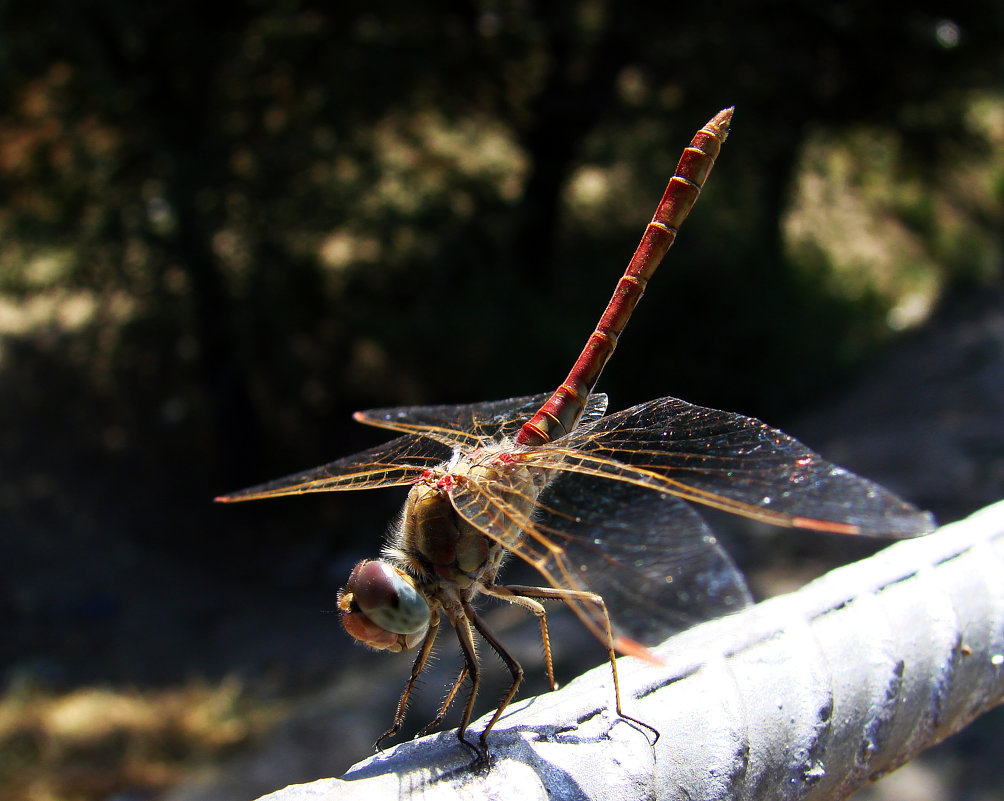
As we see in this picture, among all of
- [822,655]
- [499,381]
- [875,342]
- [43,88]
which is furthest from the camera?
[875,342]

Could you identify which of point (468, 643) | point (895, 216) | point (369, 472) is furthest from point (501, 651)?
point (895, 216)

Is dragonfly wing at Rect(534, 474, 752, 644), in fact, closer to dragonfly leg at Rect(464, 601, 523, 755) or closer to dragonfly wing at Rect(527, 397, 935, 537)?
dragonfly wing at Rect(527, 397, 935, 537)

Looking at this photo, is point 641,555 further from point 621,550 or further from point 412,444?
point 412,444

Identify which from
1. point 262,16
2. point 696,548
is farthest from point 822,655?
point 262,16

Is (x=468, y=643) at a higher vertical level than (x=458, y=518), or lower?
lower

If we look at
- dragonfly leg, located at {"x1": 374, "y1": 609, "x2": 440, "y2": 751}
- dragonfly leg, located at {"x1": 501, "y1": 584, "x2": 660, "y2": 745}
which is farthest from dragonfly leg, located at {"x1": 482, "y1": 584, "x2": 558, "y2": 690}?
dragonfly leg, located at {"x1": 374, "y1": 609, "x2": 440, "y2": 751}

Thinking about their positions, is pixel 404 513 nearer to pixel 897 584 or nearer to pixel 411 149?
pixel 897 584
